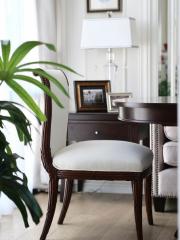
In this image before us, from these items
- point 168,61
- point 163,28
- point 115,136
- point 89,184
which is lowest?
point 89,184

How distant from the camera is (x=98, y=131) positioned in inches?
154

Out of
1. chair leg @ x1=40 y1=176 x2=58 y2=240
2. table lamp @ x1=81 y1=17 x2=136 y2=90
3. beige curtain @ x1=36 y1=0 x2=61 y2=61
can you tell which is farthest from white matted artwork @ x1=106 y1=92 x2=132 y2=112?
chair leg @ x1=40 y1=176 x2=58 y2=240

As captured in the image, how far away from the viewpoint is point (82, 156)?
2949 millimetres

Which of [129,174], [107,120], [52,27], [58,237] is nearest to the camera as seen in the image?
[129,174]

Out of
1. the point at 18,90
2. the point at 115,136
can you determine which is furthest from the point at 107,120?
the point at 18,90

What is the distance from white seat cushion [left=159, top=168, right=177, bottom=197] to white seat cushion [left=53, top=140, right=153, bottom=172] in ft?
1.86

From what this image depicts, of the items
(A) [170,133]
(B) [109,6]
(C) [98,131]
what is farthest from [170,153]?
(B) [109,6]

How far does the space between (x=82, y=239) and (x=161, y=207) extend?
850 millimetres

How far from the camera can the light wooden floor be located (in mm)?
3115

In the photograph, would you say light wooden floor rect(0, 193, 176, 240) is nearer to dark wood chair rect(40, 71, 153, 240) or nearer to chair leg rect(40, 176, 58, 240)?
chair leg rect(40, 176, 58, 240)

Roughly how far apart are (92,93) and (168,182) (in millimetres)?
969

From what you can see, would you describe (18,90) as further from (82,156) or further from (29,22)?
(29,22)

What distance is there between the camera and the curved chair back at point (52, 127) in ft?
9.68

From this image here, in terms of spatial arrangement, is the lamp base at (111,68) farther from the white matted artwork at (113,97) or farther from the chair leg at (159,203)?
the chair leg at (159,203)
